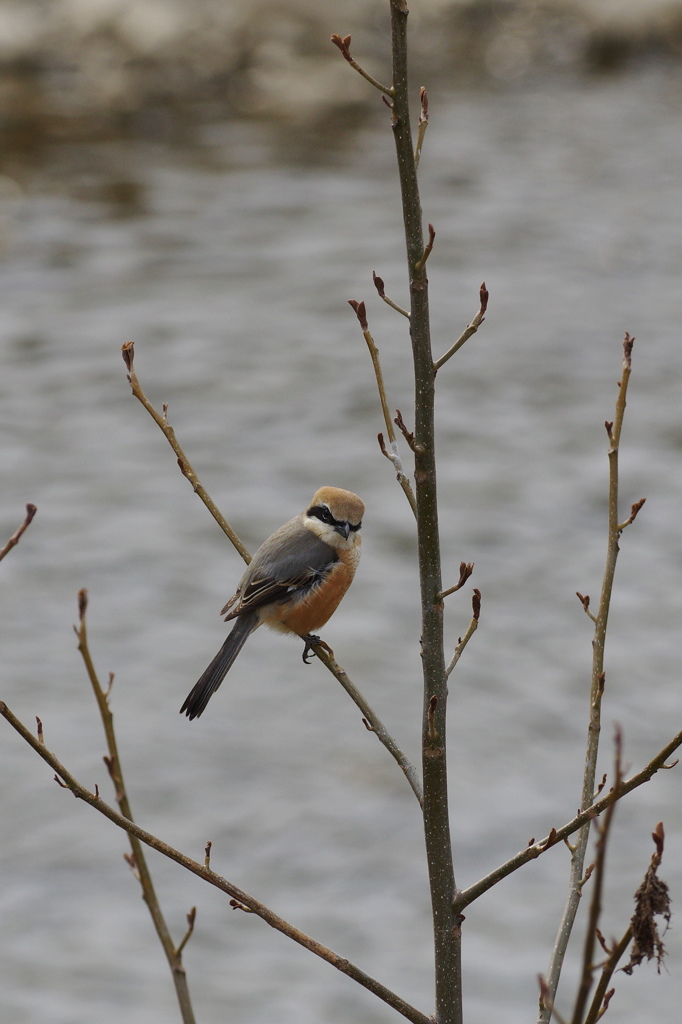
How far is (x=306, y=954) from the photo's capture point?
7.39 m

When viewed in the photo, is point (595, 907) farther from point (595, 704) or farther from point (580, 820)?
point (595, 704)

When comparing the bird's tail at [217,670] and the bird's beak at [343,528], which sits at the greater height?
the bird's beak at [343,528]

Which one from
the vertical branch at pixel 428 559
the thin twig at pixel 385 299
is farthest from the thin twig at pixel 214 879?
the thin twig at pixel 385 299

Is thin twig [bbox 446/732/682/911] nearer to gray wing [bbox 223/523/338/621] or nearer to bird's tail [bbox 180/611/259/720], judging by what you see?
bird's tail [bbox 180/611/259/720]

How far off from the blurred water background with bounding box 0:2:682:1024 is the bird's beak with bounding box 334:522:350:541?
5.91 feet

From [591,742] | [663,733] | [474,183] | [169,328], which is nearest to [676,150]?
[474,183]

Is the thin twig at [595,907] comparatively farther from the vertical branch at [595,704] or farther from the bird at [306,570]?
the bird at [306,570]

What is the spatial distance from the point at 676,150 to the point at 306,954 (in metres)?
13.3

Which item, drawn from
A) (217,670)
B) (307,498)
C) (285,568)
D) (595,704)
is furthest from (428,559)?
(307,498)

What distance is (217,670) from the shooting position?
4.08 m

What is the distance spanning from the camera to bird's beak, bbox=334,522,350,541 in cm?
475

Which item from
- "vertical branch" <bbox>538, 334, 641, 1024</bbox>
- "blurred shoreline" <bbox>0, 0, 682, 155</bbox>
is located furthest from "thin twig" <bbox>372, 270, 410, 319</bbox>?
"blurred shoreline" <bbox>0, 0, 682, 155</bbox>

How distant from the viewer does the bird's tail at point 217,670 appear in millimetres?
3704

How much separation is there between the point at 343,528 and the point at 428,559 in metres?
2.39
